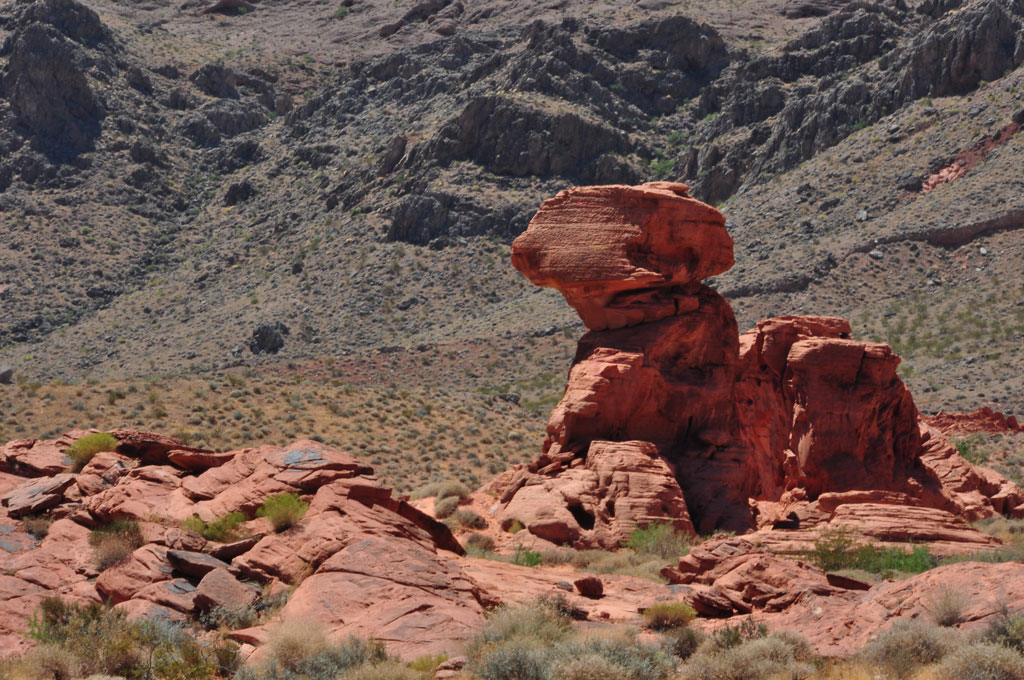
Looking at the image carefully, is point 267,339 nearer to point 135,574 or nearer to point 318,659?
point 135,574

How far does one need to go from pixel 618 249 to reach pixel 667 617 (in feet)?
47.1

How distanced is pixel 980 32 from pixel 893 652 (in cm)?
8013

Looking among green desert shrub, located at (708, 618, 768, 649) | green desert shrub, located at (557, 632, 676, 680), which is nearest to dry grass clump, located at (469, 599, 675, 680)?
green desert shrub, located at (557, 632, 676, 680)

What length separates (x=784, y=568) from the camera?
15516mm

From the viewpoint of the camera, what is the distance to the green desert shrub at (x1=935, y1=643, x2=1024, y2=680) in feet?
34.0

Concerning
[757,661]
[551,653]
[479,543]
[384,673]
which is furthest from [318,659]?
[479,543]

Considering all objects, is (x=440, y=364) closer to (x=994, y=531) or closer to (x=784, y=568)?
(x=994, y=531)

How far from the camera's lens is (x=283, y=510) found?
1555cm

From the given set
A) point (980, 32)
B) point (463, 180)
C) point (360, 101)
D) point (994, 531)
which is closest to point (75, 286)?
point (463, 180)

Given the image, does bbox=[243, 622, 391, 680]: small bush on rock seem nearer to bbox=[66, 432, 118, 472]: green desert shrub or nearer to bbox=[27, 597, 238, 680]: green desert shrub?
bbox=[27, 597, 238, 680]: green desert shrub

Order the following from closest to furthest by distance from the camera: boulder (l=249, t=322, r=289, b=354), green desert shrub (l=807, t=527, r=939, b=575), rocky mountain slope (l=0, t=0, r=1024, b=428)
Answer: green desert shrub (l=807, t=527, r=939, b=575) < rocky mountain slope (l=0, t=0, r=1024, b=428) < boulder (l=249, t=322, r=289, b=354)

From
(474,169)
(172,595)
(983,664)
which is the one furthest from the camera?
(474,169)

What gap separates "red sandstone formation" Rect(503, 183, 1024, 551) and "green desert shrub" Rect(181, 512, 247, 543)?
855cm

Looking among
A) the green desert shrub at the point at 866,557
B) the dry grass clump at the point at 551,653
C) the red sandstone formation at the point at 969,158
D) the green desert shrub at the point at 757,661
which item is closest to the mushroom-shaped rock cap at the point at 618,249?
the green desert shrub at the point at 866,557
